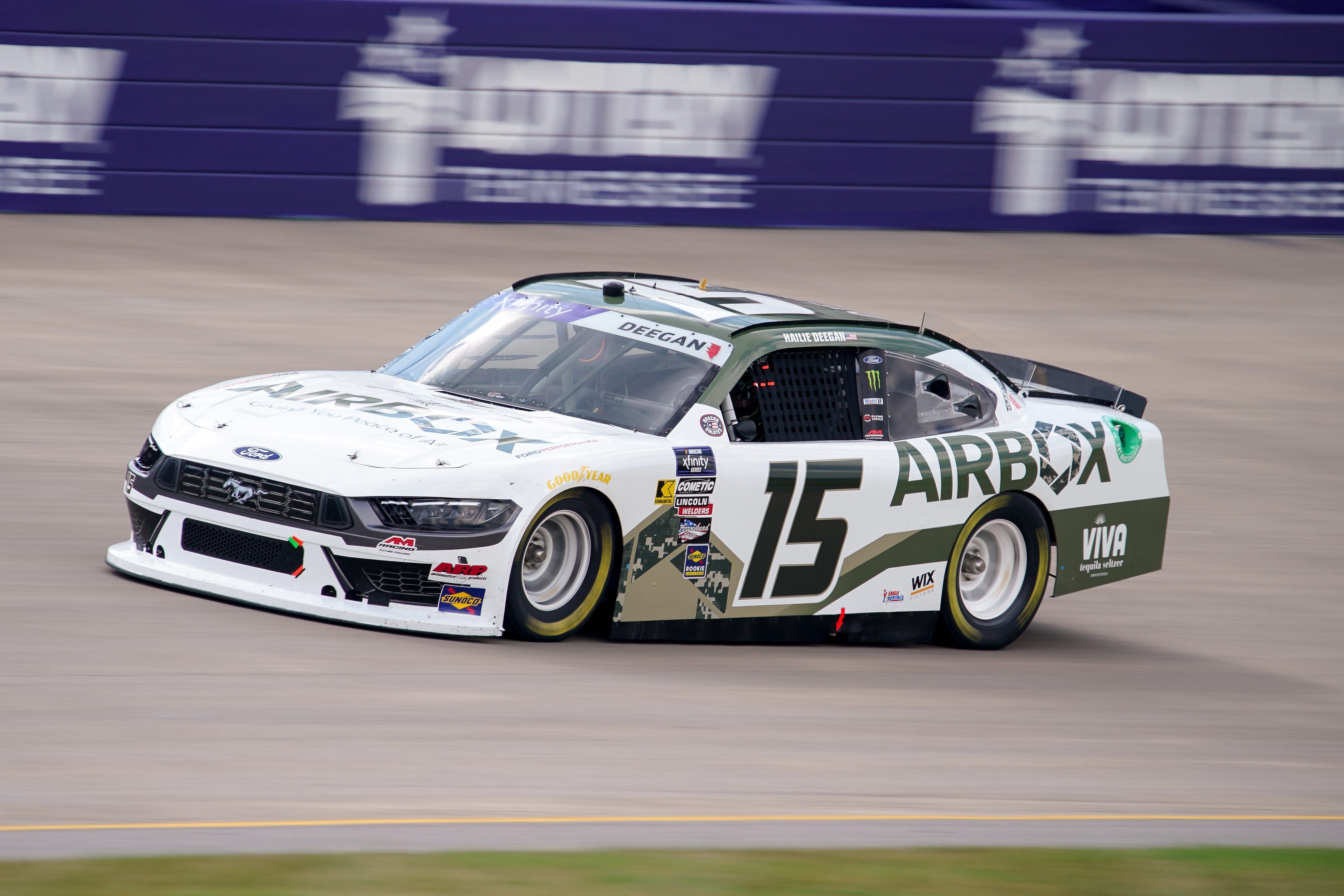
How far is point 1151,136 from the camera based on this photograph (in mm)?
20062

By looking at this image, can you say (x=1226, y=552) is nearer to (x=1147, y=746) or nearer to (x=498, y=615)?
(x=1147, y=746)

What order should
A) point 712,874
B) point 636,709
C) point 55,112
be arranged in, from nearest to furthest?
point 712,874 → point 636,709 → point 55,112

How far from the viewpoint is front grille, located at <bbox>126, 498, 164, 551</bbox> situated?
23.5 feet

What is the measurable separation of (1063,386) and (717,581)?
2695 mm

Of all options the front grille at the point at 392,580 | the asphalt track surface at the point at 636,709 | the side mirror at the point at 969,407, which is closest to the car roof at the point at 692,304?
the side mirror at the point at 969,407

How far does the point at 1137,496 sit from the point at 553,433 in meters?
3.36

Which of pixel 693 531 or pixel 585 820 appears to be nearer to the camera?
pixel 585 820

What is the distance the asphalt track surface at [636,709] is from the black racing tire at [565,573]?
0.12m

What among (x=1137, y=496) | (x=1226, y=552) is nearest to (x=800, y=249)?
(x=1226, y=552)

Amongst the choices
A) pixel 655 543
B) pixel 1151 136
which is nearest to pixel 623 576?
pixel 655 543

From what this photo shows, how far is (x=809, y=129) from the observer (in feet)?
63.5

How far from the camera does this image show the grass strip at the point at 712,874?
A: 438cm

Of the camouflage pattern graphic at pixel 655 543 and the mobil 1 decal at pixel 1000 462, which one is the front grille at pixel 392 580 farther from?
the mobil 1 decal at pixel 1000 462

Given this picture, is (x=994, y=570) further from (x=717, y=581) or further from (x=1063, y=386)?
(x=717, y=581)
